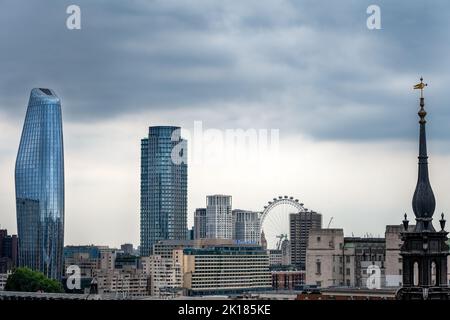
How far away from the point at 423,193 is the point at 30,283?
10915 cm

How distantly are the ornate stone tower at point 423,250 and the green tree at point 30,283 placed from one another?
104134mm

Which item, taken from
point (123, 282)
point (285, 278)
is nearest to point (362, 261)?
point (285, 278)

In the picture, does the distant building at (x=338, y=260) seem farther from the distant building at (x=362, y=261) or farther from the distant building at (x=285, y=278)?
the distant building at (x=285, y=278)

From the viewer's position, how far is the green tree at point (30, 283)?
444 ft

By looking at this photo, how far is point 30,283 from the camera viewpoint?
138125 millimetres

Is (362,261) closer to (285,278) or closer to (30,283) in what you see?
(30,283)

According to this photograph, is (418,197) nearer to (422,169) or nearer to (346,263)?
(422,169)

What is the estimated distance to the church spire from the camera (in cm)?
3392
